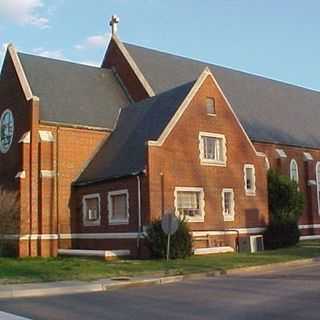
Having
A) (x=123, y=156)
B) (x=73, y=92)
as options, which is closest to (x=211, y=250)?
(x=123, y=156)

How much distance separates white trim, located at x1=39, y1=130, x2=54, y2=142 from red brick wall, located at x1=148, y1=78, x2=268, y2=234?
814 centimetres

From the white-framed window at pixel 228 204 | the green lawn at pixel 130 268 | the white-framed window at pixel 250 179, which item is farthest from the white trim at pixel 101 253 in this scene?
the white-framed window at pixel 250 179

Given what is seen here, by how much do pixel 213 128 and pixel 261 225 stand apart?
21.7 ft

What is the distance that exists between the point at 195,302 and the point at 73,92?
27567 millimetres

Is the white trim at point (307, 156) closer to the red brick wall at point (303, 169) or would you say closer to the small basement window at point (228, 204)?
the red brick wall at point (303, 169)

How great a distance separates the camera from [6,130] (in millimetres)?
40188

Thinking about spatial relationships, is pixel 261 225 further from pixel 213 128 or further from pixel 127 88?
pixel 127 88

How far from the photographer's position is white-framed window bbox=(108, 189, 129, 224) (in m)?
31.8

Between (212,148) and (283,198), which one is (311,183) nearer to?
(283,198)

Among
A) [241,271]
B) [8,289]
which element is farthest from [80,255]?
[8,289]

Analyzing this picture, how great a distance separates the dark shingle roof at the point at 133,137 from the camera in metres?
32.4

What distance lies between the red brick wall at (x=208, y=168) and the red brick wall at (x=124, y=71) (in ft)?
25.1

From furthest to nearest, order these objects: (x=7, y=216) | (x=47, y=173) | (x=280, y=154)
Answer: (x=280, y=154) < (x=47, y=173) < (x=7, y=216)

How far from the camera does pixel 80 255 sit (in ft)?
106
